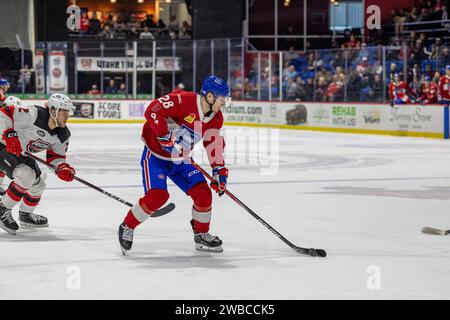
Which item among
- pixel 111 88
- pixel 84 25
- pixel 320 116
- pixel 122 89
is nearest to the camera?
pixel 320 116

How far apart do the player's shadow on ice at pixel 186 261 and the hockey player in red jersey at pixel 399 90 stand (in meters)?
13.6

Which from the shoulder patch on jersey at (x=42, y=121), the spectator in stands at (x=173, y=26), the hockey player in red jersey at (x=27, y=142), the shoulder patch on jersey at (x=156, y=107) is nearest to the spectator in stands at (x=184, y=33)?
the spectator in stands at (x=173, y=26)

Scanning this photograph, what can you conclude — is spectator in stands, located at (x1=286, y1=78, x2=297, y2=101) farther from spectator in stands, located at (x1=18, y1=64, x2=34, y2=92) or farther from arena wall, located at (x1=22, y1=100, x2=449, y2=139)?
spectator in stands, located at (x1=18, y1=64, x2=34, y2=92)

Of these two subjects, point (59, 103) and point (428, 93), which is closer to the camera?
point (59, 103)

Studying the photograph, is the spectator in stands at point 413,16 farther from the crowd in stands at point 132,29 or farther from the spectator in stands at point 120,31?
the spectator in stands at point 120,31

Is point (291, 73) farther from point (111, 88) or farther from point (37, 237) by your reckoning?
point (37, 237)

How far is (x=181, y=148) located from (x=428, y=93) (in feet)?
44.9

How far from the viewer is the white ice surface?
438 cm

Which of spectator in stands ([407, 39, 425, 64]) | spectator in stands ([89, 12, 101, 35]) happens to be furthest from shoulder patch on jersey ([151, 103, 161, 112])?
spectator in stands ([89, 12, 101, 35])

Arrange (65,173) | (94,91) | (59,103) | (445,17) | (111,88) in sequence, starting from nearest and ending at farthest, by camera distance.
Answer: (59,103)
(65,173)
(445,17)
(111,88)
(94,91)

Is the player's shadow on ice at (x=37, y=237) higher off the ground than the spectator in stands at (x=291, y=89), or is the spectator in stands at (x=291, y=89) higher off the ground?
the spectator in stands at (x=291, y=89)

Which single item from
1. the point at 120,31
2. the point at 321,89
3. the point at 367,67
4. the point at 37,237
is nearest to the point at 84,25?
the point at 120,31

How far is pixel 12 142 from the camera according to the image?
6109 mm

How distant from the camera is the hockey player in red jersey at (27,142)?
20.1 feet
